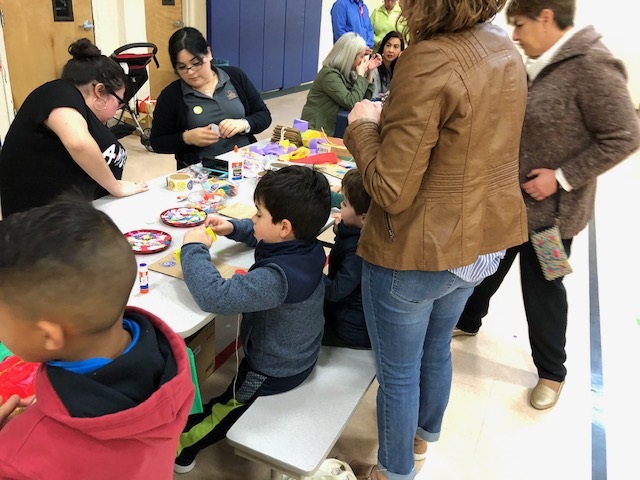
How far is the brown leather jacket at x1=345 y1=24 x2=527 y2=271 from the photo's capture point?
46.0 inches

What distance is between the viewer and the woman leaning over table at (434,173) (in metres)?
1.17

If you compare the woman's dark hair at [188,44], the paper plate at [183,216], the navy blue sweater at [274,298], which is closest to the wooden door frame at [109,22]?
the woman's dark hair at [188,44]

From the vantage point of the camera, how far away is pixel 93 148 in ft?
6.30

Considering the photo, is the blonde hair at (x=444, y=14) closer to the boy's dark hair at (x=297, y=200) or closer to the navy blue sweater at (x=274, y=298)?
the boy's dark hair at (x=297, y=200)

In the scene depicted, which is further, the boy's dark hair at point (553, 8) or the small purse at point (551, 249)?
the small purse at point (551, 249)

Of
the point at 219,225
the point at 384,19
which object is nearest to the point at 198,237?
the point at 219,225

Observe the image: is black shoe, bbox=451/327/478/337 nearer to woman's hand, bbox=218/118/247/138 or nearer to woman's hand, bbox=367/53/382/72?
woman's hand, bbox=218/118/247/138

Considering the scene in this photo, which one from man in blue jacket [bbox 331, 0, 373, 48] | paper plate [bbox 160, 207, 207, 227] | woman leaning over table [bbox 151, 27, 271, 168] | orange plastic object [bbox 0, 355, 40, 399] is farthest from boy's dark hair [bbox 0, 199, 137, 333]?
man in blue jacket [bbox 331, 0, 373, 48]

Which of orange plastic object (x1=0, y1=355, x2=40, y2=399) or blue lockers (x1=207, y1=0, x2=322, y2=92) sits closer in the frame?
orange plastic object (x1=0, y1=355, x2=40, y2=399)

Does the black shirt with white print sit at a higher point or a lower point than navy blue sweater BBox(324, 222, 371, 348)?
higher

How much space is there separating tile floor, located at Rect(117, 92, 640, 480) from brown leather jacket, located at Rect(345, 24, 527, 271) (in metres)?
1.00

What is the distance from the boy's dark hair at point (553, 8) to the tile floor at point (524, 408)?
4.85 feet

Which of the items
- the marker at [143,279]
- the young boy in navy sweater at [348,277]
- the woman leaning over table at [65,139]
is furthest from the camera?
the woman leaning over table at [65,139]

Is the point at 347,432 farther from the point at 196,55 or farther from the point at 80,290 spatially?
the point at 196,55
